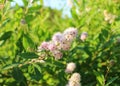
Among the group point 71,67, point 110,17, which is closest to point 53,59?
point 71,67

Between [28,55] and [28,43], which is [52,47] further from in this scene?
[28,43]

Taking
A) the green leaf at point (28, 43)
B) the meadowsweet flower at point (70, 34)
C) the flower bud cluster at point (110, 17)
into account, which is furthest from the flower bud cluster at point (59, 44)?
the flower bud cluster at point (110, 17)

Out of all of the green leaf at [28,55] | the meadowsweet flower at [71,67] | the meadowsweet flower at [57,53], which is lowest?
the meadowsweet flower at [71,67]

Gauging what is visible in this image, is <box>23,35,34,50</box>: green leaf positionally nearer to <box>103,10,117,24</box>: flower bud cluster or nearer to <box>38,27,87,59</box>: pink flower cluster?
<box>38,27,87,59</box>: pink flower cluster

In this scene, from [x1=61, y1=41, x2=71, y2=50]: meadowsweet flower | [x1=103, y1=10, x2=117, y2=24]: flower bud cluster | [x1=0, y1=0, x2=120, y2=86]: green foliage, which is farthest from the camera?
[x1=103, y1=10, x2=117, y2=24]: flower bud cluster

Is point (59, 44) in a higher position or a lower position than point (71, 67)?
higher

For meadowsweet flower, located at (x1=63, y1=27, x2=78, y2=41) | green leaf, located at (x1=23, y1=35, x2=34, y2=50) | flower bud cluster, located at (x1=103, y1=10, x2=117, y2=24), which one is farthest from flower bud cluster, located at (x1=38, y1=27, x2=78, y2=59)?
flower bud cluster, located at (x1=103, y1=10, x2=117, y2=24)

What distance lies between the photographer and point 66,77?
1.76 metres

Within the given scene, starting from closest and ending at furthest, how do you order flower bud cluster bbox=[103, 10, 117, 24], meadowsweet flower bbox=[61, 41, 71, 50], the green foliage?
meadowsweet flower bbox=[61, 41, 71, 50], the green foliage, flower bud cluster bbox=[103, 10, 117, 24]

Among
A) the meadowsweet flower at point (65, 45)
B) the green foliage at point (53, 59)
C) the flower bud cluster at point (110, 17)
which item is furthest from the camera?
the flower bud cluster at point (110, 17)

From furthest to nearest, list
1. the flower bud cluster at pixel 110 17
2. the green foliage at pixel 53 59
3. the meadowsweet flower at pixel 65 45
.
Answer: the flower bud cluster at pixel 110 17, the green foliage at pixel 53 59, the meadowsweet flower at pixel 65 45

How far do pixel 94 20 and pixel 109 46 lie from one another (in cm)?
63

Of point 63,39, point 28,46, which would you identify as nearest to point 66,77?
point 28,46

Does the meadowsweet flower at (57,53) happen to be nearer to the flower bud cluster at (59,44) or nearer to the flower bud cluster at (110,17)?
the flower bud cluster at (59,44)
